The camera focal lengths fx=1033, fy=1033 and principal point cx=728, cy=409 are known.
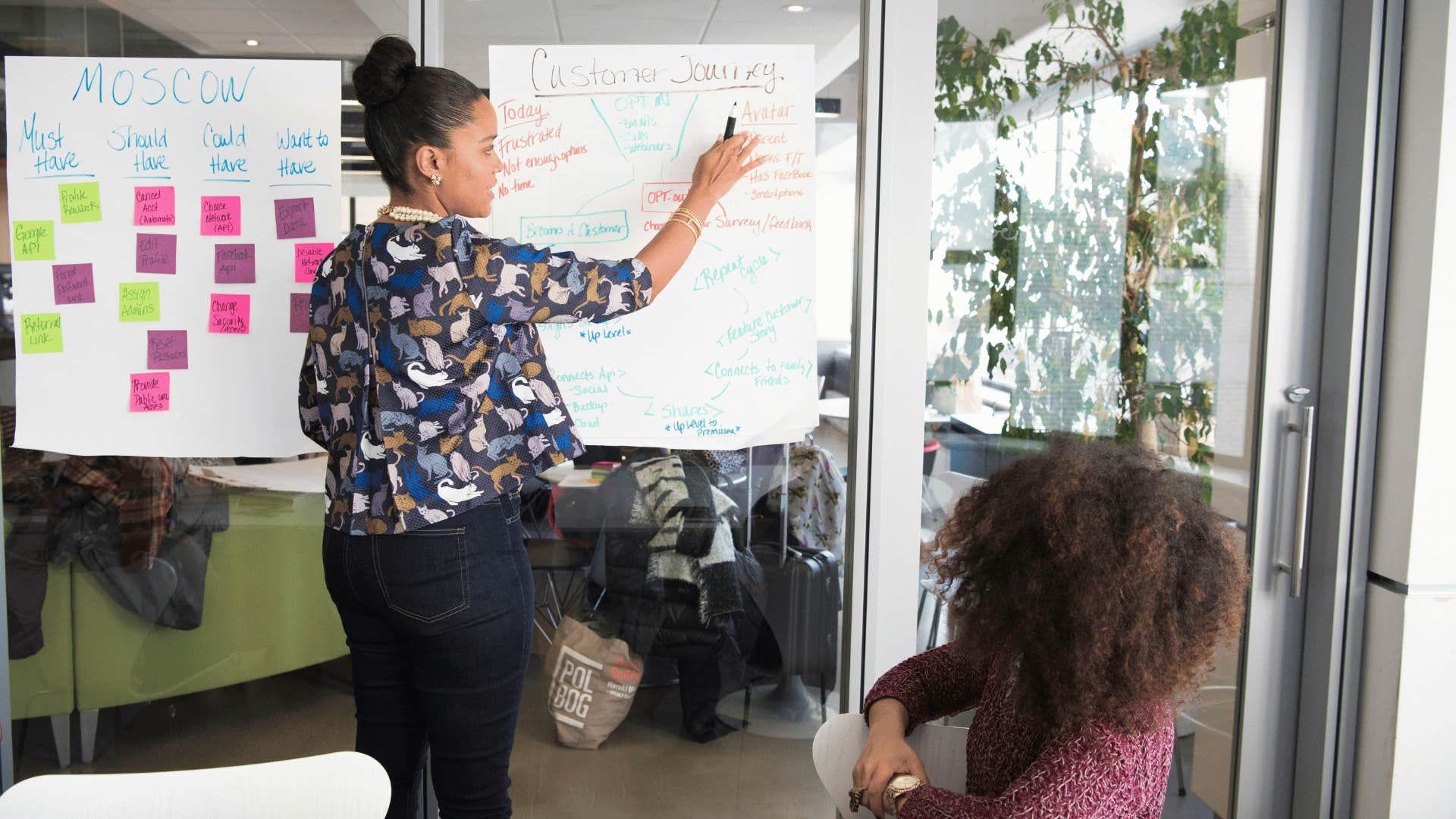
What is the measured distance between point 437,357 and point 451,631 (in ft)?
1.34

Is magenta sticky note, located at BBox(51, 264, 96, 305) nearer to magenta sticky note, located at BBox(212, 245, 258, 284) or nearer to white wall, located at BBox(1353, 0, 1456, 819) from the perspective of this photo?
magenta sticky note, located at BBox(212, 245, 258, 284)

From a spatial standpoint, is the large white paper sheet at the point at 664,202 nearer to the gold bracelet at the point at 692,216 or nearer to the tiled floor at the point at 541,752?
the gold bracelet at the point at 692,216

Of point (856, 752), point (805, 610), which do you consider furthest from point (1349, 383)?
point (856, 752)

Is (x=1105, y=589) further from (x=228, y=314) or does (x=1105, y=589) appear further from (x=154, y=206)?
(x=154, y=206)

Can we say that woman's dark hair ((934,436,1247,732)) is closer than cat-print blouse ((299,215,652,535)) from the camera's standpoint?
Yes

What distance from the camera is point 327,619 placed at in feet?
7.47

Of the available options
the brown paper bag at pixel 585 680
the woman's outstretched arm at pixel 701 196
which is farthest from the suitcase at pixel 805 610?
the woman's outstretched arm at pixel 701 196

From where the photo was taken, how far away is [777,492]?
2242 millimetres

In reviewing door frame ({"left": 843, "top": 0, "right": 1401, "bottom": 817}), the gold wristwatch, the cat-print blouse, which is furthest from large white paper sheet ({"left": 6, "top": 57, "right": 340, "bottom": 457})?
the gold wristwatch

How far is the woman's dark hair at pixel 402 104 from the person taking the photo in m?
1.54

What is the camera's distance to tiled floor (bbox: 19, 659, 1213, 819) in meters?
2.27

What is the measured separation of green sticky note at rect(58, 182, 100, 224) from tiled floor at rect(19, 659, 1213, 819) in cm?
105

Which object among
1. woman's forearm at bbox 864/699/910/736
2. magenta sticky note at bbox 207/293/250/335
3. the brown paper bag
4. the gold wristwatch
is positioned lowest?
the brown paper bag

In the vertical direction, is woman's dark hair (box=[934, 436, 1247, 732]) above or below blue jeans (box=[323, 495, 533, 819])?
above
